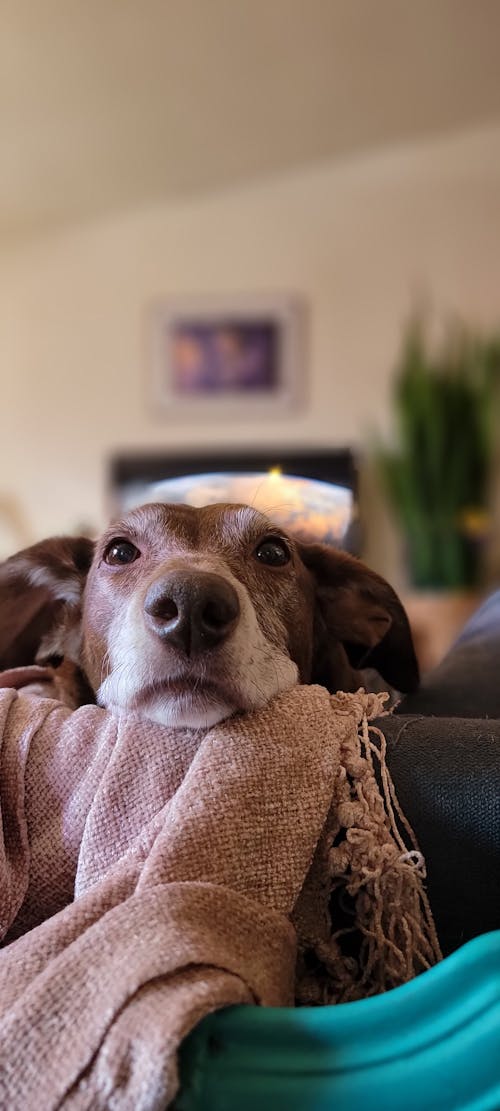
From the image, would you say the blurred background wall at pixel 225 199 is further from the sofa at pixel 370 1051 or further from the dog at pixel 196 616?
the sofa at pixel 370 1051

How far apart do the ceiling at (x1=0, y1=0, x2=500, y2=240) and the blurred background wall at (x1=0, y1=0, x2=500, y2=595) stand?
0.04 feet

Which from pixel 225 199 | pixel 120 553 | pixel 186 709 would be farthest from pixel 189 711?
pixel 225 199

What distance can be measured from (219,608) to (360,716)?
171mm

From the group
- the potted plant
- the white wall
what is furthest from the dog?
the white wall

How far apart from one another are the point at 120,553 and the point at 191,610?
0.32 meters

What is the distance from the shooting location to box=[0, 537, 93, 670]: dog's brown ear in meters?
1.14

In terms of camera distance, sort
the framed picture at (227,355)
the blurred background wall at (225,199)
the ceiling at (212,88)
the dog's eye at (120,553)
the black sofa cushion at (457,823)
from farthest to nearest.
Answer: the framed picture at (227,355)
the blurred background wall at (225,199)
the ceiling at (212,88)
the dog's eye at (120,553)
the black sofa cushion at (457,823)

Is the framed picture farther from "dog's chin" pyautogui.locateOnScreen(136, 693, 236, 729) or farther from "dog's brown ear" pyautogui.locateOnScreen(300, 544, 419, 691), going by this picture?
"dog's chin" pyautogui.locateOnScreen(136, 693, 236, 729)

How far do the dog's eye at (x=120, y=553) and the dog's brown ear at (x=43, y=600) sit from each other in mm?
98

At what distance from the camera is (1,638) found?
1133 millimetres

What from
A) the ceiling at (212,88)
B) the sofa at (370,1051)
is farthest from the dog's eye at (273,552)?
the ceiling at (212,88)

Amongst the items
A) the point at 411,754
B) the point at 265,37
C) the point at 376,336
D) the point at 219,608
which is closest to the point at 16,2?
the point at 265,37

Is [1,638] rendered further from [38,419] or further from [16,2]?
[38,419]

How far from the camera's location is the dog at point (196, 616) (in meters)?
0.81
